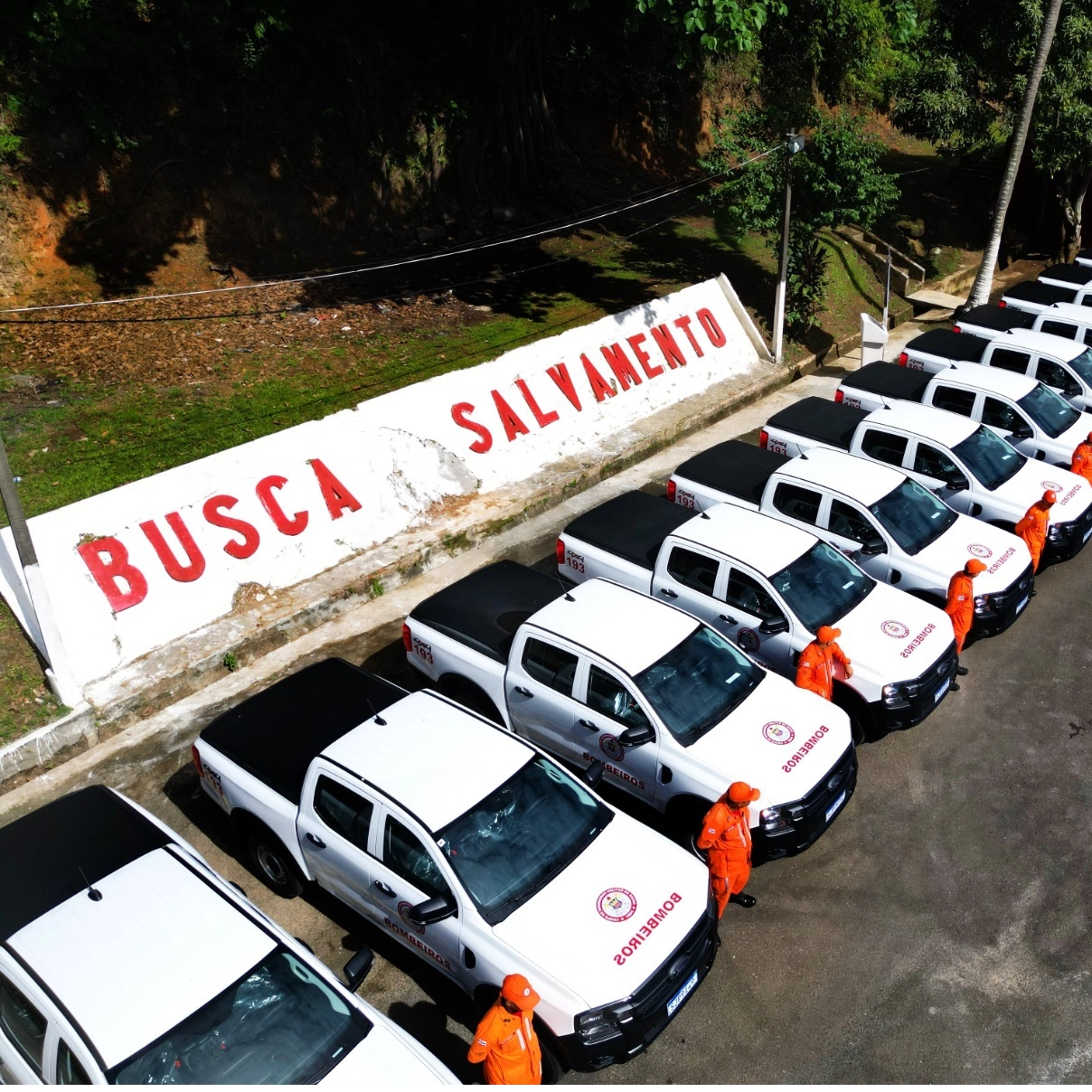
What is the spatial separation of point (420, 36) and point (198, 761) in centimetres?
2100

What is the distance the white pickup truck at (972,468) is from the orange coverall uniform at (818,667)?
13.6 ft

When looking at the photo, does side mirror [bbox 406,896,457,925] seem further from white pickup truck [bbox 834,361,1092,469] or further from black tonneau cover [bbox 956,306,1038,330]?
black tonneau cover [bbox 956,306,1038,330]

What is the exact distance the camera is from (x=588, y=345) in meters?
16.7

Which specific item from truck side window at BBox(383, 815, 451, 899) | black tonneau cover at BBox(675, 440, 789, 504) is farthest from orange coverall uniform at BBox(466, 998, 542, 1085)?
black tonneau cover at BBox(675, 440, 789, 504)

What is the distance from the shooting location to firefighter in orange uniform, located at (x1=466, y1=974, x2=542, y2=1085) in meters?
6.14

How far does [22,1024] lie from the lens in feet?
20.6

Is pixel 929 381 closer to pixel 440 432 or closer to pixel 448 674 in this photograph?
pixel 440 432

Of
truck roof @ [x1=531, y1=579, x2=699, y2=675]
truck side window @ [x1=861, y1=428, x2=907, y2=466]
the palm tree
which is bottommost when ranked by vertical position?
truck roof @ [x1=531, y1=579, x2=699, y2=675]

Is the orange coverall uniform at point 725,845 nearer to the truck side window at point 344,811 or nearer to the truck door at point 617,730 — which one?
the truck door at point 617,730

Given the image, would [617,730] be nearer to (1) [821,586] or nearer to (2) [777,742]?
(2) [777,742]

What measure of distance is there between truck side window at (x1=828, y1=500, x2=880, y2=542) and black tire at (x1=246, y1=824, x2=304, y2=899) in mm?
7132

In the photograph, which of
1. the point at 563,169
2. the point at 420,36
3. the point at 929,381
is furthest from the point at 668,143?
the point at 929,381

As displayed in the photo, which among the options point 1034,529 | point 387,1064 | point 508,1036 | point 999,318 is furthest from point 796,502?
point 999,318

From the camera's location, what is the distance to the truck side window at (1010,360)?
1593cm
